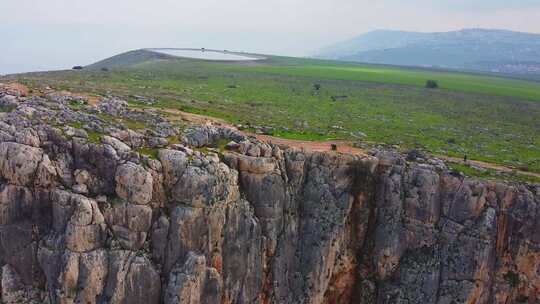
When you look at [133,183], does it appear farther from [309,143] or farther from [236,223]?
[309,143]

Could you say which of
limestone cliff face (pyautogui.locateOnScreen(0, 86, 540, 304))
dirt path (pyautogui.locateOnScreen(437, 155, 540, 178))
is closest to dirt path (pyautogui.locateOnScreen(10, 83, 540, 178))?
dirt path (pyautogui.locateOnScreen(437, 155, 540, 178))

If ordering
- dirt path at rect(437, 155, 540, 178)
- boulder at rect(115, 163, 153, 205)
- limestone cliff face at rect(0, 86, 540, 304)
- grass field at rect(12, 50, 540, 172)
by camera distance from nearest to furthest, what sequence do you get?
1. limestone cliff face at rect(0, 86, 540, 304)
2. boulder at rect(115, 163, 153, 205)
3. dirt path at rect(437, 155, 540, 178)
4. grass field at rect(12, 50, 540, 172)

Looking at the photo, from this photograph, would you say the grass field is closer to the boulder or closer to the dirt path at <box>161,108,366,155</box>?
the dirt path at <box>161,108,366,155</box>

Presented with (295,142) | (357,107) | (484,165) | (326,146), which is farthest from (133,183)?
(357,107)

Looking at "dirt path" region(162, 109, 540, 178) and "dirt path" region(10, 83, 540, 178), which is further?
"dirt path" region(10, 83, 540, 178)

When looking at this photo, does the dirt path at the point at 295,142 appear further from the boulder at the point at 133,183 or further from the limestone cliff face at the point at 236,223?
the boulder at the point at 133,183

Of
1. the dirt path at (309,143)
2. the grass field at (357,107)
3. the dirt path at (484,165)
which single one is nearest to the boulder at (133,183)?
the dirt path at (309,143)
